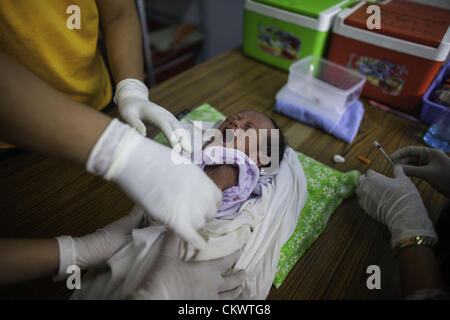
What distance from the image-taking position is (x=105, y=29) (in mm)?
1145

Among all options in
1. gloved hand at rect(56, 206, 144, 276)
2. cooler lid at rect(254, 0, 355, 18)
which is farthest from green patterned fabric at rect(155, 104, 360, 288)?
cooler lid at rect(254, 0, 355, 18)

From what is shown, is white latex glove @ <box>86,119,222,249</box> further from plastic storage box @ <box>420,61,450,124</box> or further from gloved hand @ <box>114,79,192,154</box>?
plastic storage box @ <box>420,61,450,124</box>

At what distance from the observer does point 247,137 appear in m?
1.17

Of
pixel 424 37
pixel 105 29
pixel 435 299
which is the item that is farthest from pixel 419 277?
pixel 105 29

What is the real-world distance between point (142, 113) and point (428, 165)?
1.05m

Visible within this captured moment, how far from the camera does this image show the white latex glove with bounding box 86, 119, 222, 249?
588 mm

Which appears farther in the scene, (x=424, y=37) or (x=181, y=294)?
(x=424, y=37)

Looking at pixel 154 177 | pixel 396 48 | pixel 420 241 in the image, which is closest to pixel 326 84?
pixel 396 48

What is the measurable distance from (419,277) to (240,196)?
567 millimetres

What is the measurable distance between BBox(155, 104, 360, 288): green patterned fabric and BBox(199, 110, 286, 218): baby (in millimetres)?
→ 171

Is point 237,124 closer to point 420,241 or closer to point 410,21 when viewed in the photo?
point 420,241

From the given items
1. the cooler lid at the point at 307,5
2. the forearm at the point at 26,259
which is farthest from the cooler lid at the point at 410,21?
the forearm at the point at 26,259

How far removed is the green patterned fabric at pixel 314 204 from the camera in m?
0.90
